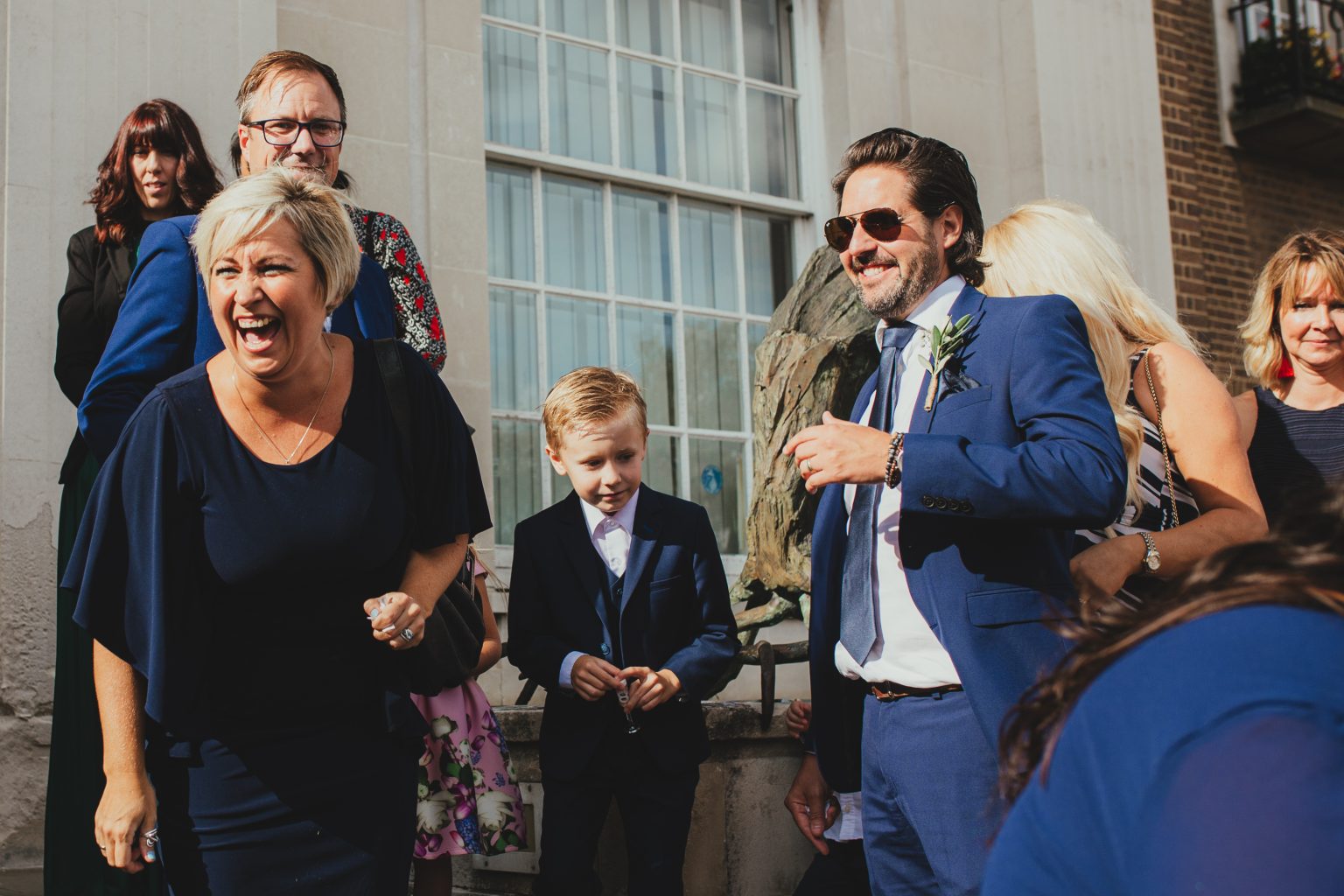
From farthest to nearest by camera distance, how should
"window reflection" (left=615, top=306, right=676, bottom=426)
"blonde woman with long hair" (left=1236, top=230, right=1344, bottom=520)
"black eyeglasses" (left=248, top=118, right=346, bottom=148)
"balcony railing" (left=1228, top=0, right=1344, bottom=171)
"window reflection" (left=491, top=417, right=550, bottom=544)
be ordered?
"balcony railing" (left=1228, top=0, right=1344, bottom=171) < "window reflection" (left=615, top=306, right=676, bottom=426) < "window reflection" (left=491, top=417, right=550, bottom=544) < "blonde woman with long hair" (left=1236, top=230, right=1344, bottom=520) < "black eyeglasses" (left=248, top=118, right=346, bottom=148)

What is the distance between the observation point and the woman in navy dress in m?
2.35

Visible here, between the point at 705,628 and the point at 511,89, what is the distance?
16.1ft

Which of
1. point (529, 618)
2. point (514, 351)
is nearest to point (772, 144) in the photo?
point (514, 351)

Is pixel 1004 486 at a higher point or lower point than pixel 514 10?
lower

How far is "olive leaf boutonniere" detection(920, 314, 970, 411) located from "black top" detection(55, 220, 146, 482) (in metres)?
2.42

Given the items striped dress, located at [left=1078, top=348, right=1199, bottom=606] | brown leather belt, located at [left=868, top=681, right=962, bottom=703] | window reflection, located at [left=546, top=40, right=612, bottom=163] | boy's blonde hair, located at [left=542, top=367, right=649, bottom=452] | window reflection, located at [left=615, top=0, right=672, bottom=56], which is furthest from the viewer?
window reflection, located at [left=615, top=0, right=672, bottom=56]

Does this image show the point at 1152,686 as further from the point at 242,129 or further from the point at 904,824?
the point at 242,129

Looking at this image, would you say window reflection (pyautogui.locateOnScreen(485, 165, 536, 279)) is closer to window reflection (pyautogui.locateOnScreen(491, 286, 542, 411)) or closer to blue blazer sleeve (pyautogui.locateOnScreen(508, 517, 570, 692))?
window reflection (pyautogui.locateOnScreen(491, 286, 542, 411))

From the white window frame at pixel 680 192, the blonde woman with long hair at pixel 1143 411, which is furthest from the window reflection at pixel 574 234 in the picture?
the blonde woman with long hair at pixel 1143 411

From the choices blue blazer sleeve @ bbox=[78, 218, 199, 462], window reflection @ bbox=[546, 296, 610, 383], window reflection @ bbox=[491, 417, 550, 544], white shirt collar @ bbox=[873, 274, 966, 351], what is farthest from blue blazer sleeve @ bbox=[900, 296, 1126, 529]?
window reflection @ bbox=[546, 296, 610, 383]

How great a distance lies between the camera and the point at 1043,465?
2475 millimetres

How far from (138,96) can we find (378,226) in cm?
303

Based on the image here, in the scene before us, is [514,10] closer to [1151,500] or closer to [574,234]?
[574,234]

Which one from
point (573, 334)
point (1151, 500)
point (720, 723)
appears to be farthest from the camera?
point (573, 334)
